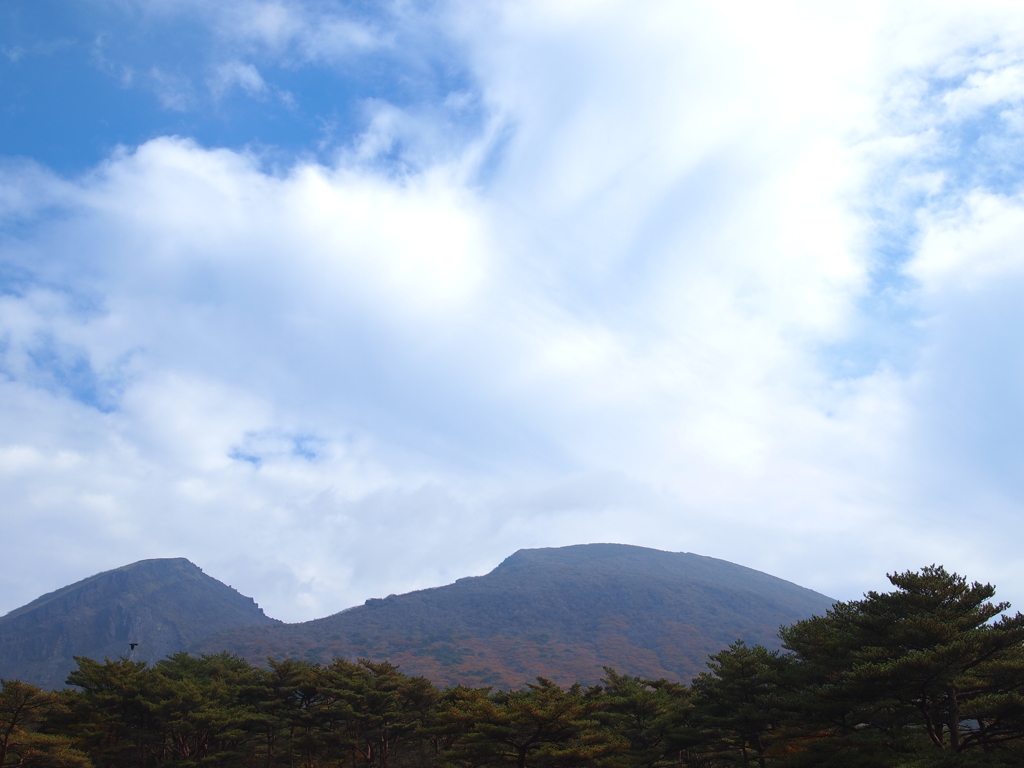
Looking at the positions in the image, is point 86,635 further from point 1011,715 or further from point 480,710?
point 1011,715

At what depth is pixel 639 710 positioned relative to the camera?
38406 mm

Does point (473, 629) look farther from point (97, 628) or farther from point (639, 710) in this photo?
point (639, 710)

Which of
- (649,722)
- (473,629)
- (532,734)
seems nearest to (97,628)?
(473,629)

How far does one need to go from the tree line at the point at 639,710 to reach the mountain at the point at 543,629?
258 ft

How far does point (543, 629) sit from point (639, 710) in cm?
12496

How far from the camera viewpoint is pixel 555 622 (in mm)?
160500

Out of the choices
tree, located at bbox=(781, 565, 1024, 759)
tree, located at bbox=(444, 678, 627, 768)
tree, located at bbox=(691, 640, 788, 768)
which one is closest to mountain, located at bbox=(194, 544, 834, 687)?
tree, located at bbox=(691, 640, 788, 768)

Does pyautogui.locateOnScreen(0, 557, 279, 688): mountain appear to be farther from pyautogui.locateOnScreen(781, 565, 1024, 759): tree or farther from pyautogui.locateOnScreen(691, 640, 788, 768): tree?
pyautogui.locateOnScreen(781, 565, 1024, 759): tree

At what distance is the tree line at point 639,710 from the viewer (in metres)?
21.8

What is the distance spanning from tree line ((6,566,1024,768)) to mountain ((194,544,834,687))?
7862 centimetres

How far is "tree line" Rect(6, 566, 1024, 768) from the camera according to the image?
2180 centimetres

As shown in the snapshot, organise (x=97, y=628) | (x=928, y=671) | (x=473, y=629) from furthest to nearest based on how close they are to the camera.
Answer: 1. (x=97, y=628)
2. (x=473, y=629)
3. (x=928, y=671)

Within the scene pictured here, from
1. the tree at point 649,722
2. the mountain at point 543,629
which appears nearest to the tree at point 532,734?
the tree at point 649,722

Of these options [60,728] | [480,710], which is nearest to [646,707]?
[480,710]
